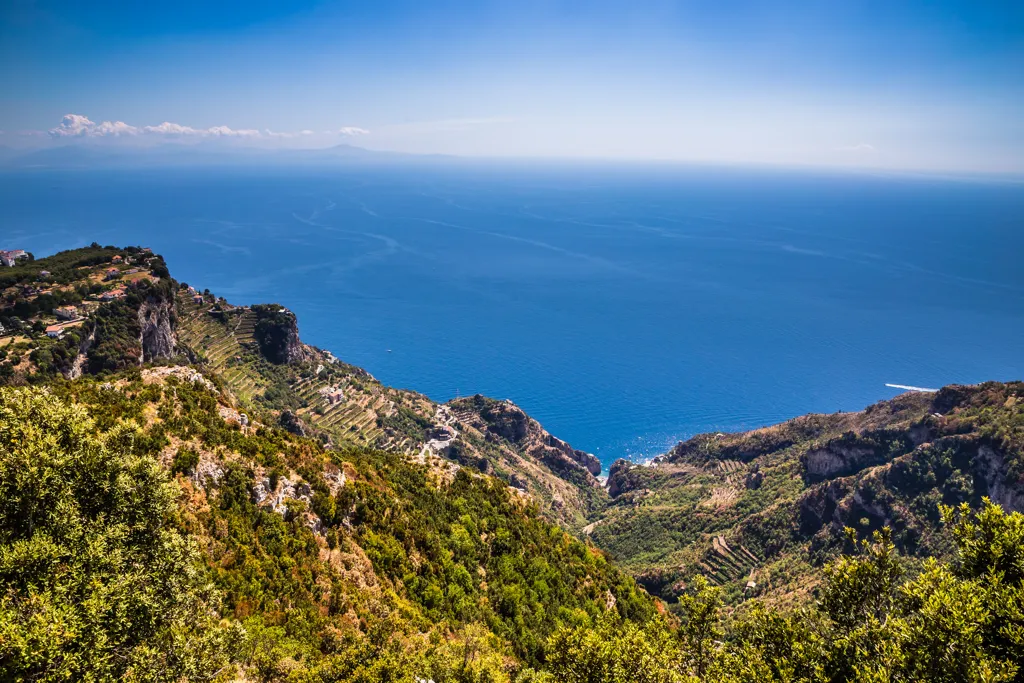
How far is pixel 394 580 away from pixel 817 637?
18.8m

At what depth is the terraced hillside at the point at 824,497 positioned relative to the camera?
61.7m

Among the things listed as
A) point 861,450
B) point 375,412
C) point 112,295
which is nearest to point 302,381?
point 375,412

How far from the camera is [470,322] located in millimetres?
179625

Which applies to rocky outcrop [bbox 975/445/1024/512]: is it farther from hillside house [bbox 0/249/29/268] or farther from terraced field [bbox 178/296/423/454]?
hillside house [bbox 0/249/29/268]

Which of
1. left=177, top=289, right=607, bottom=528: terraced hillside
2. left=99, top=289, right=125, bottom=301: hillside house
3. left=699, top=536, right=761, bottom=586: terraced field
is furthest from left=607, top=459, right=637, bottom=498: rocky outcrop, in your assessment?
left=99, top=289, right=125, bottom=301: hillside house

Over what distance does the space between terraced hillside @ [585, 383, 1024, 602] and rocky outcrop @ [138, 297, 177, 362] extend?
214 ft

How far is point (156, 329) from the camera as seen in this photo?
68.2 metres

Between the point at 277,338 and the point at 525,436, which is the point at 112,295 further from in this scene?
the point at 525,436

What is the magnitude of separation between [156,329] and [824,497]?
90.8 m

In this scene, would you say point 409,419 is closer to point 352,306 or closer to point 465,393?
point 465,393

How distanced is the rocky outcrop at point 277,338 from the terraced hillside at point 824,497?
58.9m

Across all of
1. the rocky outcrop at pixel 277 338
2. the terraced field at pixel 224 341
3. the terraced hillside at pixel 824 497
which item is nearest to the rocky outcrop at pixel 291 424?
the terraced field at pixel 224 341

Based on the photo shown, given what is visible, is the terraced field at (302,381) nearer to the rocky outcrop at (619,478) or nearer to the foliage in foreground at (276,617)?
the rocky outcrop at (619,478)

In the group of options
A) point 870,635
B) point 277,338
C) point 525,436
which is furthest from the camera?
point 525,436
